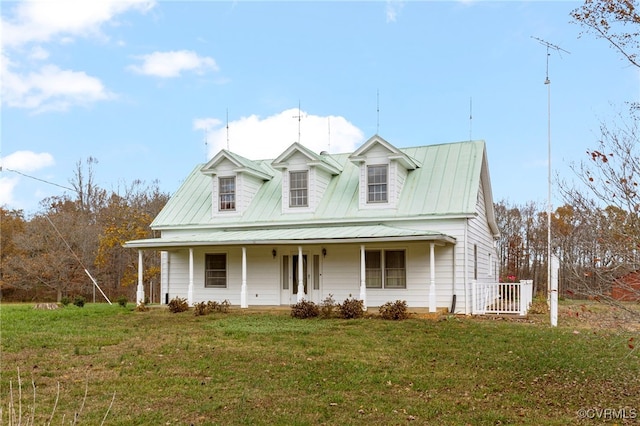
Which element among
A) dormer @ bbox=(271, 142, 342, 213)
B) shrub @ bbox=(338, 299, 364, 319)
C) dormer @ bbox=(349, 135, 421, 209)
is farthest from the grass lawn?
dormer @ bbox=(271, 142, 342, 213)

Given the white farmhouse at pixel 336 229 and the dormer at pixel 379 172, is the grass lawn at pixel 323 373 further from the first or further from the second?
the dormer at pixel 379 172

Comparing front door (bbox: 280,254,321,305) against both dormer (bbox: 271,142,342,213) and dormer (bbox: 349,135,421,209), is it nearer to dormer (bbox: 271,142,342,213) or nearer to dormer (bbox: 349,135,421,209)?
dormer (bbox: 271,142,342,213)

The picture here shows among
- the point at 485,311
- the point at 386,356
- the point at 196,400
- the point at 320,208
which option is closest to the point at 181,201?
the point at 320,208

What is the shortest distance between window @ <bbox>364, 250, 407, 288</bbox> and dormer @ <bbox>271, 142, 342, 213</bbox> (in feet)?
9.81

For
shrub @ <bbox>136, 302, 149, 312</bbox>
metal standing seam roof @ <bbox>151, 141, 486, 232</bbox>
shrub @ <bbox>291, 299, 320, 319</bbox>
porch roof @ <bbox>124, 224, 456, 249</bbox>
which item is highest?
metal standing seam roof @ <bbox>151, 141, 486, 232</bbox>

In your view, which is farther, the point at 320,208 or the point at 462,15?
the point at 320,208

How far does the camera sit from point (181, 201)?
22.6 meters

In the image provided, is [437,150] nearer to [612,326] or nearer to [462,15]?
[462,15]

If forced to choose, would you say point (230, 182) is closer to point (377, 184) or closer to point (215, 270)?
point (215, 270)

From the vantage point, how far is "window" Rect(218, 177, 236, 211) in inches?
832

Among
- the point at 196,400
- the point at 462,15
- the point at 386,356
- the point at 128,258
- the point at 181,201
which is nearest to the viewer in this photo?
the point at 196,400

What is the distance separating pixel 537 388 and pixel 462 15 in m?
10.9

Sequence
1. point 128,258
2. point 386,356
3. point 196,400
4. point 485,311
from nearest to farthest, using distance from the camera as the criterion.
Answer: point 196,400, point 386,356, point 485,311, point 128,258

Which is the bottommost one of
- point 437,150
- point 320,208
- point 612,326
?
point 612,326
